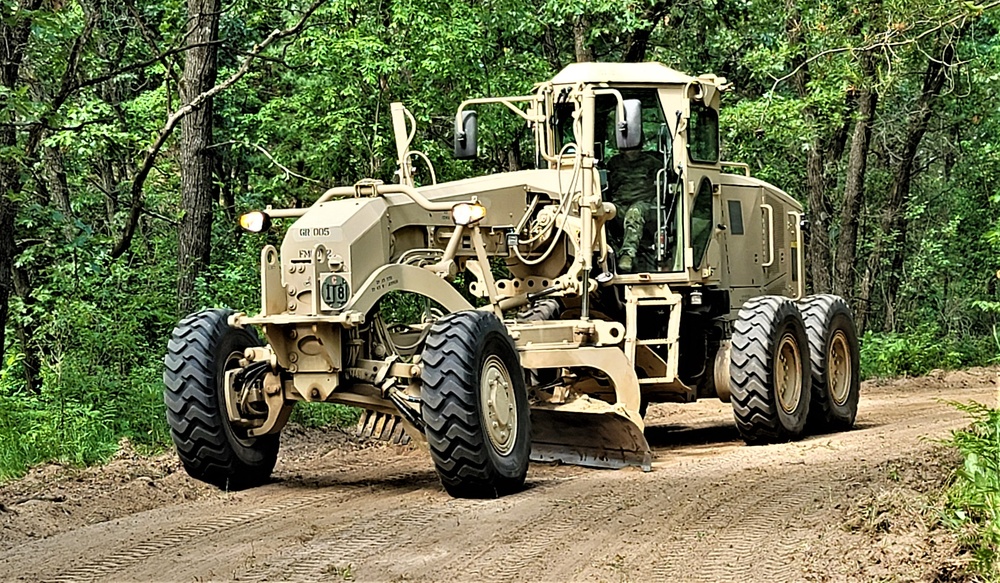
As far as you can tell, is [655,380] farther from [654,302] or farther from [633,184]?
[633,184]

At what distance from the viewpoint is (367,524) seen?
8.02 meters

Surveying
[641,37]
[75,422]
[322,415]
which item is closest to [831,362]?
[322,415]

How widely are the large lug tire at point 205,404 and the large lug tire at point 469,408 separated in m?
1.58

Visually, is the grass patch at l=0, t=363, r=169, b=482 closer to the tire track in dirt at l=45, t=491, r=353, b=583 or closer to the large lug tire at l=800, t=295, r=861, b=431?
the tire track in dirt at l=45, t=491, r=353, b=583

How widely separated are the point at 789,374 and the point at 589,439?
2.72 m

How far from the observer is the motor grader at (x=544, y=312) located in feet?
30.4

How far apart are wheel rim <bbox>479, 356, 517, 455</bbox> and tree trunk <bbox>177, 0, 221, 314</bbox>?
6.73 meters

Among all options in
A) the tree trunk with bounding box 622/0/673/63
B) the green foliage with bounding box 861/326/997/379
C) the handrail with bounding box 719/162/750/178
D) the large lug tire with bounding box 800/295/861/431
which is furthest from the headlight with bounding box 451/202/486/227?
the tree trunk with bounding box 622/0/673/63

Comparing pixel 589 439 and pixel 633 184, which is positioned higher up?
pixel 633 184

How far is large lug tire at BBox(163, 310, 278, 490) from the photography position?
9453mm

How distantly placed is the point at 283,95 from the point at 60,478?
1197 cm

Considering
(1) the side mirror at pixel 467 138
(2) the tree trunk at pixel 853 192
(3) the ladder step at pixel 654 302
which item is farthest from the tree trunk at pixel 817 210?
(1) the side mirror at pixel 467 138

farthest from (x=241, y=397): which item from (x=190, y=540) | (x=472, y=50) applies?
(x=472, y=50)

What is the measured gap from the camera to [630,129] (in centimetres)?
1091
